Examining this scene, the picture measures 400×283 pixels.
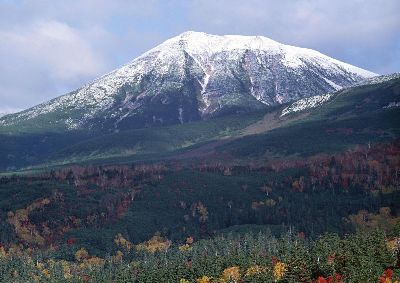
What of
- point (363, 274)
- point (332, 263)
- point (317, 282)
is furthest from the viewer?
point (332, 263)

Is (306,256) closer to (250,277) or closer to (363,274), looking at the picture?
(250,277)

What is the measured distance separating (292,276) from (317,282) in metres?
7.97

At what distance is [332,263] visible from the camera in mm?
188000

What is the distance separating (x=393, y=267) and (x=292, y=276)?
28.9 m

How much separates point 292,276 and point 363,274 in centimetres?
2636

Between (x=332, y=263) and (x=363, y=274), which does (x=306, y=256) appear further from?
(x=363, y=274)

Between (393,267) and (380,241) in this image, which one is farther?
(380,241)

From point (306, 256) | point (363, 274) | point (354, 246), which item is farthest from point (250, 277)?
point (363, 274)

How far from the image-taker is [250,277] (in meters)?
200

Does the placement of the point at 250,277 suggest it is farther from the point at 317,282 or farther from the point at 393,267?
the point at 393,267

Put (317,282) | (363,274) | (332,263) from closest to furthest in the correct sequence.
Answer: (363,274) → (317,282) → (332,263)

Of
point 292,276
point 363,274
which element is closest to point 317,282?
point 292,276

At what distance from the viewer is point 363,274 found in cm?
16012

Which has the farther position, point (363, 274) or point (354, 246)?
point (354, 246)
